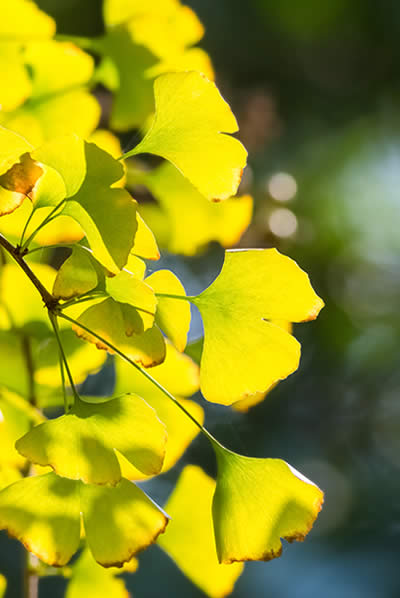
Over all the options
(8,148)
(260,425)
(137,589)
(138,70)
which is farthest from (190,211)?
(137,589)

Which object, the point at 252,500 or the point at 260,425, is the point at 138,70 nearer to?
the point at 252,500

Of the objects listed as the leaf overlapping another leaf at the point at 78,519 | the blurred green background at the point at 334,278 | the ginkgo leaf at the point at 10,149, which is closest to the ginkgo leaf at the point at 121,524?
the leaf overlapping another leaf at the point at 78,519

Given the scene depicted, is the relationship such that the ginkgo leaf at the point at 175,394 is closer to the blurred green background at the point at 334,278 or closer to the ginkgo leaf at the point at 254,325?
the ginkgo leaf at the point at 254,325

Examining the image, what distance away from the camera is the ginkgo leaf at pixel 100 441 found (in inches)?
7.2

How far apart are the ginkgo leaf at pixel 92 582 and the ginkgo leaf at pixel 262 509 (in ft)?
0.45

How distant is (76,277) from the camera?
0.19 meters

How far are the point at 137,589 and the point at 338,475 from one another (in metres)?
0.45

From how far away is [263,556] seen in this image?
0.66ft

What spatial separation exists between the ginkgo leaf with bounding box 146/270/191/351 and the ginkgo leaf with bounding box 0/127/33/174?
59 millimetres

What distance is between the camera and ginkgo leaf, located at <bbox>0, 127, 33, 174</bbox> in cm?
17

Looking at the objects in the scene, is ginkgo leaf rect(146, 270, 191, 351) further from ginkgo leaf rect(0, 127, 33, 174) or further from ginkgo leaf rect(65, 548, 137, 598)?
ginkgo leaf rect(65, 548, 137, 598)

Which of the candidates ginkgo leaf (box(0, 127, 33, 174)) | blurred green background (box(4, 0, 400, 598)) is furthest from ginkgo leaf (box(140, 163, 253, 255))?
blurred green background (box(4, 0, 400, 598))

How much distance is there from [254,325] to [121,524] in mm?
72

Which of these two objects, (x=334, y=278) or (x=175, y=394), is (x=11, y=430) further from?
(x=334, y=278)
